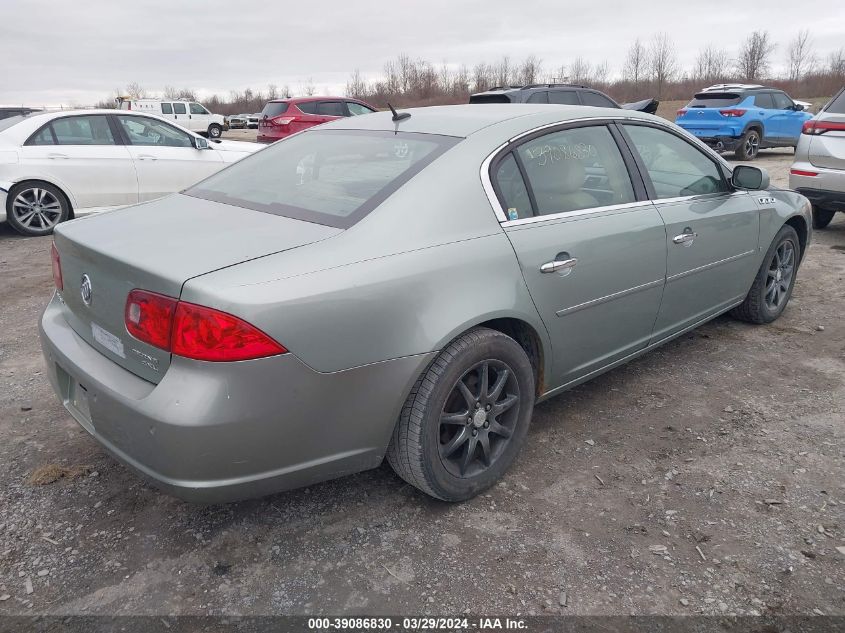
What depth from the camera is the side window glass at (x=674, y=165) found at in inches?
137

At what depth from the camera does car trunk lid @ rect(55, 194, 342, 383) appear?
213 cm

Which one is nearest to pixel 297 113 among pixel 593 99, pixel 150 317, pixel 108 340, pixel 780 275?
pixel 593 99

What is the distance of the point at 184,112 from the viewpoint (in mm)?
31375

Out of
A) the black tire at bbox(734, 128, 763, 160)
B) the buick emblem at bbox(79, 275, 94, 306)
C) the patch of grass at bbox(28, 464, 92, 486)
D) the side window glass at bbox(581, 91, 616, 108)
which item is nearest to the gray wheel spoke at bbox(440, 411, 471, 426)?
the buick emblem at bbox(79, 275, 94, 306)

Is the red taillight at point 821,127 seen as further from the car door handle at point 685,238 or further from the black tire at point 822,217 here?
the car door handle at point 685,238

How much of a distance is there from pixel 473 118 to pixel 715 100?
43.6ft

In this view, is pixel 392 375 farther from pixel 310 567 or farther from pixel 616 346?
pixel 616 346

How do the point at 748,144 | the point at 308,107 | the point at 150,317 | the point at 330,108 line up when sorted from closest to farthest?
the point at 150,317 → the point at 748,144 → the point at 308,107 → the point at 330,108

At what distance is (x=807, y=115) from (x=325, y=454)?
16.3 meters

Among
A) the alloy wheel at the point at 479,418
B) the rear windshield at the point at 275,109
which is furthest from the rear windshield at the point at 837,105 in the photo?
the rear windshield at the point at 275,109

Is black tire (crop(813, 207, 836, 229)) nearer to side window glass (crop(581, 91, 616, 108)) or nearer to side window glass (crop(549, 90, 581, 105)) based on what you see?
side window glass (crop(549, 90, 581, 105))

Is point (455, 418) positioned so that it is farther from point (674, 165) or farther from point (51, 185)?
point (51, 185)

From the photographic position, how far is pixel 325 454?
225cm

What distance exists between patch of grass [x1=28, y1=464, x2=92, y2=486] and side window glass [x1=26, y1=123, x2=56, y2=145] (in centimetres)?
597
